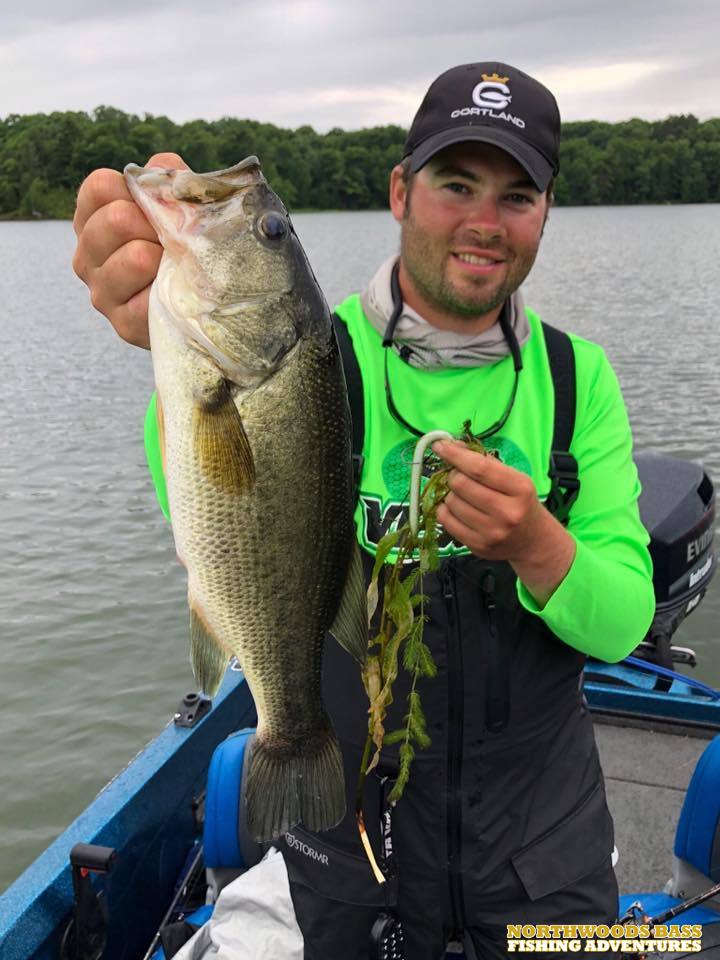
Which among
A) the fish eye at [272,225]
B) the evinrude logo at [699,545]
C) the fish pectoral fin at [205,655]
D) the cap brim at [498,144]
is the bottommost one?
the evinrude logo at [699,545]

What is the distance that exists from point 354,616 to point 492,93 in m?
1.55

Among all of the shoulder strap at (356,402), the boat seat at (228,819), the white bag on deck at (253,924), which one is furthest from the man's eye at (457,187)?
the white bag on deck at (253,924)

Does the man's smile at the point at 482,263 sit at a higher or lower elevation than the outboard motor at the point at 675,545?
higher

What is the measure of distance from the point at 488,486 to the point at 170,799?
2696mm

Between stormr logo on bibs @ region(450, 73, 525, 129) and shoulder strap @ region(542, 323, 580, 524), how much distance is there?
0.68 m

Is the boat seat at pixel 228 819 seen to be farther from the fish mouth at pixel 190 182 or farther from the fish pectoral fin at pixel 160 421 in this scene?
the fish mouth at pixel 190 182

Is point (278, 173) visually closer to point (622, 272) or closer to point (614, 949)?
point (622, 272)

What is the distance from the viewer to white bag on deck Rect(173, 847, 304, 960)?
2.86 metres

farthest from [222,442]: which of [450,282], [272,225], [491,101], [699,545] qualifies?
[699,545]

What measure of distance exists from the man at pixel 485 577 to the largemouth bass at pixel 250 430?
33 centimetres

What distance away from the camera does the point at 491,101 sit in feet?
8.00

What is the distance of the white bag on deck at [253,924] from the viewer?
2.86m

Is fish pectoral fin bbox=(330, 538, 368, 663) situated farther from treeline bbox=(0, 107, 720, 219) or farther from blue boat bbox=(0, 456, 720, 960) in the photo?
treeline bbox=(0, 107, 720, 219)

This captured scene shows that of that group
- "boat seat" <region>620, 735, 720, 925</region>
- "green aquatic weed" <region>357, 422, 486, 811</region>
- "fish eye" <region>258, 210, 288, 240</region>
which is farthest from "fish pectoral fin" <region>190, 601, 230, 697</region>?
"boat seat" <region>620, 735, 720, 925</region>
